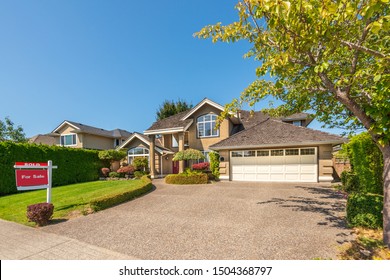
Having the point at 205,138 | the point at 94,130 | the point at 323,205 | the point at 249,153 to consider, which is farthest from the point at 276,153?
the point at 94,130

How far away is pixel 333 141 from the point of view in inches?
547

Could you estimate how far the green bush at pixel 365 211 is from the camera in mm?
5516

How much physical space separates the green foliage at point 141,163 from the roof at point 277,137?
8.97 m

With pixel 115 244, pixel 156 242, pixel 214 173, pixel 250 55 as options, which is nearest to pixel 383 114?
pixel 250 55

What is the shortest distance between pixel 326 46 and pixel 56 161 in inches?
817

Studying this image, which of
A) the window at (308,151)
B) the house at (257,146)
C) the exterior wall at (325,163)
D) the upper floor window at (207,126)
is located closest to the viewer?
the exterior wall at (325,163)

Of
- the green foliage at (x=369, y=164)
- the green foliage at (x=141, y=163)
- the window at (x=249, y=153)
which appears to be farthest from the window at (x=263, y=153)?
the green foliage at (x=141, y=163)

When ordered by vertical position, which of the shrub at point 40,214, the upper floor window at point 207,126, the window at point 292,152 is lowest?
the shrub at point 40,214

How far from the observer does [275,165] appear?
15.8 meters

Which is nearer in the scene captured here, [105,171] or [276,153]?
[276,153]

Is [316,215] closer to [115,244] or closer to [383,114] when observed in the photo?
[383,114]

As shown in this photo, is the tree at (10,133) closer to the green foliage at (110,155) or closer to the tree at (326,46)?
the green foliage at (110,155)

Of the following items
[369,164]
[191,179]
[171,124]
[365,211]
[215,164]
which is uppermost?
[171,124]

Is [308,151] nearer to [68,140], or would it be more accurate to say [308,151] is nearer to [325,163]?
[325,163]
